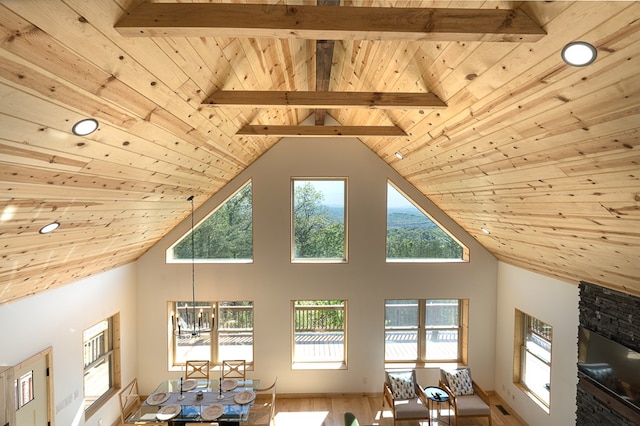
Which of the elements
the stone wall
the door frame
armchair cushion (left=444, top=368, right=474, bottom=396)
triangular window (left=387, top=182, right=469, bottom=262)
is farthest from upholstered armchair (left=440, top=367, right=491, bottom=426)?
the door frame

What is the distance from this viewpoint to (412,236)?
696 centimetres

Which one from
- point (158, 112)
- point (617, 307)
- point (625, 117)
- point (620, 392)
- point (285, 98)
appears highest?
point (285, 98)

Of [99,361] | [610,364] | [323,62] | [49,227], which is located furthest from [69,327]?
[610,364]

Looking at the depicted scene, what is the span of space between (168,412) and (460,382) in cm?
453

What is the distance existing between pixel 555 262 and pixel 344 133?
317 centimetres

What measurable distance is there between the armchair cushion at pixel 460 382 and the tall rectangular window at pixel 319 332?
1.86 metres

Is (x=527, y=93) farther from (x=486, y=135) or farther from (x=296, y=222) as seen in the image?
(x=296, y=222)

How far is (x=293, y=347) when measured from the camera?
22.7 feet

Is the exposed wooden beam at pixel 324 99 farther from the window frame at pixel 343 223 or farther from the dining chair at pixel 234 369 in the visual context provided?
the dining chair at pixel 234 369

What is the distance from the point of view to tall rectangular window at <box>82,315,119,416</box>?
18.0 ft

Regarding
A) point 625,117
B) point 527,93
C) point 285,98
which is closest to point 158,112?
point 285,98

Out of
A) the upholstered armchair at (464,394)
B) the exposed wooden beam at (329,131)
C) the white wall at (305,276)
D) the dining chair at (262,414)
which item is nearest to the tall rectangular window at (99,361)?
the white wall at (305,276)

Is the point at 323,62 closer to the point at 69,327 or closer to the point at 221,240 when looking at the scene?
the point at 221,240

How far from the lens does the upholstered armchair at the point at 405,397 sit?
224 inches
